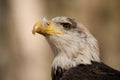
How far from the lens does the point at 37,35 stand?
14258 mm

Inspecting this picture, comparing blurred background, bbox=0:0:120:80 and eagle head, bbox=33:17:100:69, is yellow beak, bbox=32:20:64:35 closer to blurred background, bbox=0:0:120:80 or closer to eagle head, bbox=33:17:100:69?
eagle head, bbox=33:17:100:69

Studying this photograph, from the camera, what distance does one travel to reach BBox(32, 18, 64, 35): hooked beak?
7.50 m

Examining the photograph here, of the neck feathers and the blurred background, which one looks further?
the blurred background

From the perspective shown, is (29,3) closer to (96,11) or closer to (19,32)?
(19,32)

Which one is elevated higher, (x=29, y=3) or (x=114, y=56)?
(x=29, y=3)

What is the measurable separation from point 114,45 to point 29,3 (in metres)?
3.81

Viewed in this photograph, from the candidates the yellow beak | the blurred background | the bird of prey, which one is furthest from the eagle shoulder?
the blurred background

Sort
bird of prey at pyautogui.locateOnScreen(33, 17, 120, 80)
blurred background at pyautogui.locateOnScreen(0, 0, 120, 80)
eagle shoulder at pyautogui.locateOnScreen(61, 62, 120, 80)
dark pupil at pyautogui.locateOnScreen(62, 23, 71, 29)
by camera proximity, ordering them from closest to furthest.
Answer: eagle shoulder at pyautogui.locateOnScreen(61, 62, 120, 80) < bird of prey at pyautogui.locateOnScreen(33, 17, 120, 80) < dark pupil at pyautogui.locateOnScreen(62, 23, 71, 29) < blurred background at pyautogui.locateOnScreen(0, 0, 120, 80)

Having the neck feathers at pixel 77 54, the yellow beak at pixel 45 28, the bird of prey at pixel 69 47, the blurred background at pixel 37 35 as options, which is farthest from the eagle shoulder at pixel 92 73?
the blurred background at pixel 37 35

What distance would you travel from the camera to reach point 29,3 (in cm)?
1393

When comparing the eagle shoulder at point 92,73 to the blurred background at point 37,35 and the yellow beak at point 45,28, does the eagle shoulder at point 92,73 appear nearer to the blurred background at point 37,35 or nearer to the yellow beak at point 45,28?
the yellow beak at point 45,28

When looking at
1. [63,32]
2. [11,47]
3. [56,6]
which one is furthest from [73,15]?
[63,32]

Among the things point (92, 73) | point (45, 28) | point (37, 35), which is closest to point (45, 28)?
point (45, 28)

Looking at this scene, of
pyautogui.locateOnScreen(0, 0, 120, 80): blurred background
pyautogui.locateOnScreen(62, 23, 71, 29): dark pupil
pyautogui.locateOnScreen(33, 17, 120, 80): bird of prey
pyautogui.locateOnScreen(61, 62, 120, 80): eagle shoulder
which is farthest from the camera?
pyautogui.locateOnScreen(0, 0, 120, 80): blurred background
